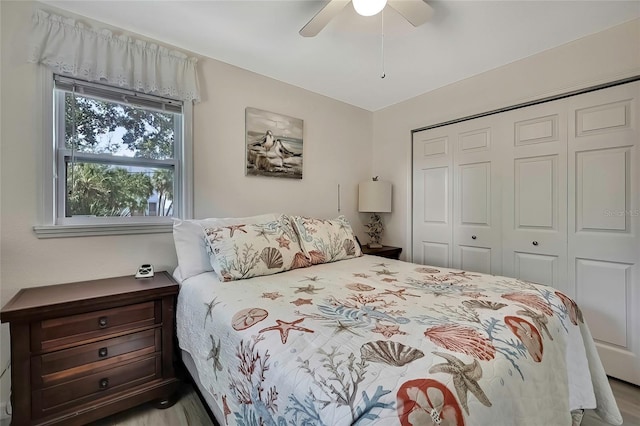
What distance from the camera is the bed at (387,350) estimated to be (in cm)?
69

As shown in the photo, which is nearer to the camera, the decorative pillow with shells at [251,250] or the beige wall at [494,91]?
the decorative pillow with shells at [251,250]

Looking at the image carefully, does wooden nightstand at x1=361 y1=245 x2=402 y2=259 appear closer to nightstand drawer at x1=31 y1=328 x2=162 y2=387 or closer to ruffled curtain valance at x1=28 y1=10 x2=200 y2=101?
nightstand drawer at x1=31 y1=328 x2=162 y2=387

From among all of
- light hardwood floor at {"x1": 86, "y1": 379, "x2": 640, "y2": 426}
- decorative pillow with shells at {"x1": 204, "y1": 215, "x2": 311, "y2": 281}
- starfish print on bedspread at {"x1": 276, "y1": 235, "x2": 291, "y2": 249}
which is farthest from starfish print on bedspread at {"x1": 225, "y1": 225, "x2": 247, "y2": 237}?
light hardwood floor at {"x1": 86, "y1": 379, "x2": 640, "y2": 426}

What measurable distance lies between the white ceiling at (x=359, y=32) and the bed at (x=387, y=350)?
146cm

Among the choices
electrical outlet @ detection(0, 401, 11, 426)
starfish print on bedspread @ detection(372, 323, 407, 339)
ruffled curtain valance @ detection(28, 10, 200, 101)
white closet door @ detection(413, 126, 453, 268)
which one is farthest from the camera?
white closet door @ detection(413, 126, 453, 268)

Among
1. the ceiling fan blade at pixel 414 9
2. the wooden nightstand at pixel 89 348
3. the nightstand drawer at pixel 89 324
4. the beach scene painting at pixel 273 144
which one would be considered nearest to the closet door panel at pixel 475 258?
the beach scene painting at pixel 273 144

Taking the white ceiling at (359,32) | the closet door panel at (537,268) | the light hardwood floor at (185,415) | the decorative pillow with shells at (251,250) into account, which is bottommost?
the light hardwood floor at (185,415)

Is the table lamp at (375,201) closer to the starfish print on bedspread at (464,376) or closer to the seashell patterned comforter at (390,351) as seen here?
the seashell patterned comforter at (390,351)

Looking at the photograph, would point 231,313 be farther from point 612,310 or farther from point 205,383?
point 612,310

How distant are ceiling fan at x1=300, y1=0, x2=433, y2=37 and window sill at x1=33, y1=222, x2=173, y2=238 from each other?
1717mm

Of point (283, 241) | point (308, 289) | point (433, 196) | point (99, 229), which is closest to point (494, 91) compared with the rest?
point (433, 196)

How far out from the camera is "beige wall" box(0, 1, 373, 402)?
1578 mm

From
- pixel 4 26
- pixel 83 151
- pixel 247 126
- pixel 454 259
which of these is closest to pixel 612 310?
pixel 454 259

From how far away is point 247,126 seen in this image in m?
2.47
